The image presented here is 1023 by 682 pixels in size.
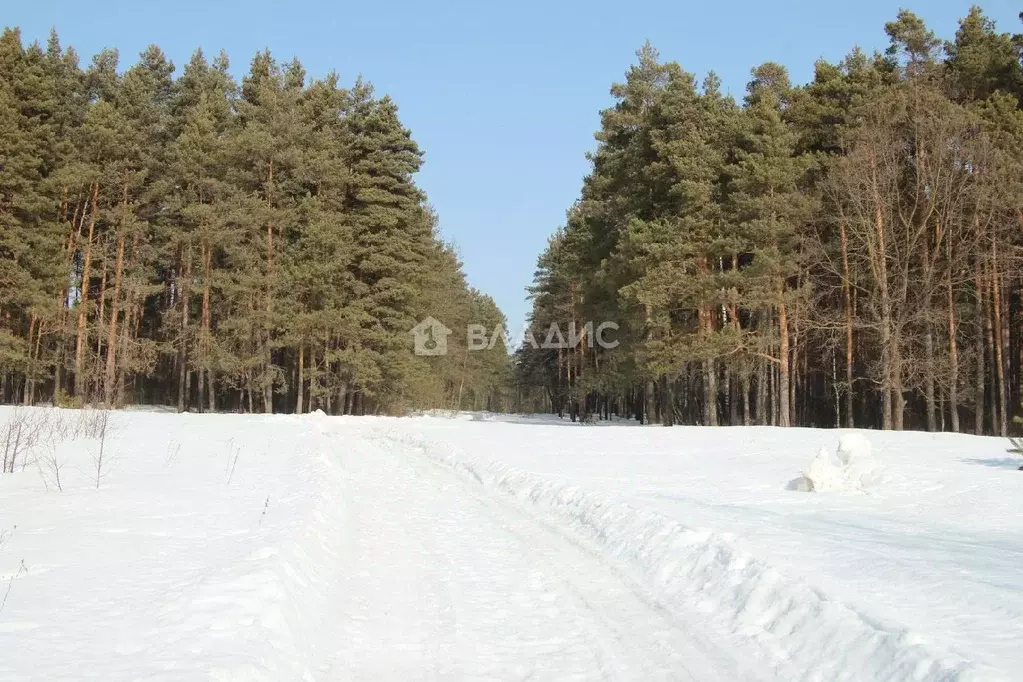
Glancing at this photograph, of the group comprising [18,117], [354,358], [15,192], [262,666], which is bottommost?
[262,666]

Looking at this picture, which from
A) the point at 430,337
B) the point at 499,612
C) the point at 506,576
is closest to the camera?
the point at 499,612

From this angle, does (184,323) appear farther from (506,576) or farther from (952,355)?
(506,576)

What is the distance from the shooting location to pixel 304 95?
45.8 meters

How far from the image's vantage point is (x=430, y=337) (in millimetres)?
47906

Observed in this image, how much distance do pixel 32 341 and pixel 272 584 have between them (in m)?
35.2

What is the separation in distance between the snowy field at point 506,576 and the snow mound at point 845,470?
5cm

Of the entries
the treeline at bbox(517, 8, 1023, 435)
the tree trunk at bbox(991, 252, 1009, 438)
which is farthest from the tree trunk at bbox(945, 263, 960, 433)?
the tree trunk at bbox(991, 252, 1009, 438)

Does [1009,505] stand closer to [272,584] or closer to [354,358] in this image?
[272,584]

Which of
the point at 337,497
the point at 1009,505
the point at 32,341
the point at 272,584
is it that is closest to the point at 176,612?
the point at 272,584

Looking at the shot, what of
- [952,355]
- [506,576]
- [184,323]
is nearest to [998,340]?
[952,355]

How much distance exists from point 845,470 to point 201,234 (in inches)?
1243

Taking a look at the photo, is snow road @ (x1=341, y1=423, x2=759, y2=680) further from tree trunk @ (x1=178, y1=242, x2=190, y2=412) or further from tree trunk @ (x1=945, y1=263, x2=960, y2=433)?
tree trunk @ (x1=178, y1=242, x2=190, y2=412)

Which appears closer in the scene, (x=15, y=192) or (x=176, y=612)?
(x=176, y=612)

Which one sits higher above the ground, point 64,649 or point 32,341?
point 32,341
